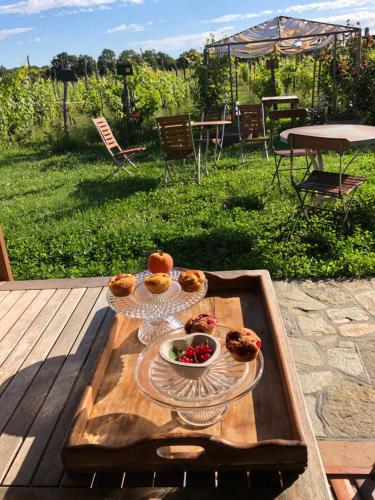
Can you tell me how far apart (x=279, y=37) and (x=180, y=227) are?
27.9 ft

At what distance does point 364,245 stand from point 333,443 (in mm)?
2699

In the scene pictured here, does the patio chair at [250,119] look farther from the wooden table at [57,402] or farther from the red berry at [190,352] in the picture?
the red berry at [190,352]

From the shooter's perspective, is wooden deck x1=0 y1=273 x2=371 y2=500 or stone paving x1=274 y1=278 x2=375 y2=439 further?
stone paving x1=274 y1=278 x2=375 y2=439

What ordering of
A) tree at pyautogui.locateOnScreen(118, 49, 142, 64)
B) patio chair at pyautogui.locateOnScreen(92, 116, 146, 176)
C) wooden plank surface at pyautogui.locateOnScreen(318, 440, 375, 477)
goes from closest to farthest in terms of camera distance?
wooden plank surface at pyautogui.locateOnScreen(318, 440, 375, 477) < patio chair at pyautogui.locateOnScreen(92, 116, 146, 176) < tree at pyautogui.locateOnScreen(118, 49, 142, 64)

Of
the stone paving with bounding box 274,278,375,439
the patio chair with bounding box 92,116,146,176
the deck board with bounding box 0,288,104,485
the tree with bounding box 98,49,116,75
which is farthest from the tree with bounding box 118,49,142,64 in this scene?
the deck board with bounding box 0,288,104,485

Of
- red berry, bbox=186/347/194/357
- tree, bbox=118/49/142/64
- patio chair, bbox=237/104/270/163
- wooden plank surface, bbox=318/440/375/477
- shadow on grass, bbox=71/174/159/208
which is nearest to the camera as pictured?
red berry, bbox=186/347/194/357

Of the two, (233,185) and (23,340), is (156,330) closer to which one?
(23,340)

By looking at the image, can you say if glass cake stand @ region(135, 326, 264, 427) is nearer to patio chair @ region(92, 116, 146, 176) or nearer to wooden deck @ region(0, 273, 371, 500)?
wooden deck @ region(0, 273, 371, 500)

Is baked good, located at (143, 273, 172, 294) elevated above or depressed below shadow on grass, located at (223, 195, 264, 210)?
above

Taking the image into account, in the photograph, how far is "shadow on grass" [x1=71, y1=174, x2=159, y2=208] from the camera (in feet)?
21.7

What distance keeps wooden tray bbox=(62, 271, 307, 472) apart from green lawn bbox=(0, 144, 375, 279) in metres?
2.39

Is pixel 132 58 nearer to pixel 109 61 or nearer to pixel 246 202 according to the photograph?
pixel 109 61

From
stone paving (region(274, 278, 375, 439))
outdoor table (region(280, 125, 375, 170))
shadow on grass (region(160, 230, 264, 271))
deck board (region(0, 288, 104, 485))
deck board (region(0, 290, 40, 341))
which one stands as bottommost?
stone paving (region(274, 278, 375, 439))

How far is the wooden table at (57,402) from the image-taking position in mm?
1301
